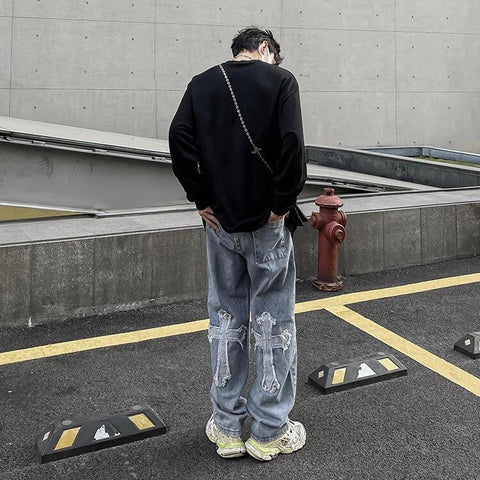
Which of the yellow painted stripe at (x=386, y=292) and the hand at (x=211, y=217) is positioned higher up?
the hand at (x=211, y=217)

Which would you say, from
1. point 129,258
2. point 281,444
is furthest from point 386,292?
point 281,444

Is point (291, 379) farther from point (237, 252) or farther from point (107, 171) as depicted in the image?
point (107, 171)

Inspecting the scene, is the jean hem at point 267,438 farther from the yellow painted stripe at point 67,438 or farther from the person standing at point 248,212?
the yellow painted stripe at point 67,438

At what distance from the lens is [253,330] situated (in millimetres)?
2602

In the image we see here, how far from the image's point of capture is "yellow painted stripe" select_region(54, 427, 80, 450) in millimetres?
2658

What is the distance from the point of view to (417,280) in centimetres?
561

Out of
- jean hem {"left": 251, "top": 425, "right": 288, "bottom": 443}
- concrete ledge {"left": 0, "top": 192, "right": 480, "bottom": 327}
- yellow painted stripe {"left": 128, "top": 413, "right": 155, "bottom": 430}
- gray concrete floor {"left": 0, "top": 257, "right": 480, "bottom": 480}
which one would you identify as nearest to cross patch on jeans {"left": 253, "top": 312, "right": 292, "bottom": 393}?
jean hem {"left": 251, "top": 425, "right": 288, "bottom": 443}

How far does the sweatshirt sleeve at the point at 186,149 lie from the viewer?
2.42 m

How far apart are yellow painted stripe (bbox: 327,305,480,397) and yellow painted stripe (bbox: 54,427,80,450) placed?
2220mm

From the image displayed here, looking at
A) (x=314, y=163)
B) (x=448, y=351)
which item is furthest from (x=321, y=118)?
(x=448, y=351)

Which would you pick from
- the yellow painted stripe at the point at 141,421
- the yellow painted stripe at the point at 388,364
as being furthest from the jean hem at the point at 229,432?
the yellow painted stripe at the point at 388,364

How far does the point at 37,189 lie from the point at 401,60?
10.4 meters

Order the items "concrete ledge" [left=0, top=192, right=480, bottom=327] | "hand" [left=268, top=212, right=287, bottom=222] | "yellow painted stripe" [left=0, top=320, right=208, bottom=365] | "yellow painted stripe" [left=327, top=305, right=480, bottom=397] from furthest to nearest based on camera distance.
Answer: "concrete ledge" [left=0, top=192, right=480, bottom=327] < "yellow painted stripe" [left=0, top=320, right=208, bottom=365] < "yellow painted stripe" [left=327, top=305, right=480, bottom=397] < "hand" [left=268, top=212, right=287, bottom=222]

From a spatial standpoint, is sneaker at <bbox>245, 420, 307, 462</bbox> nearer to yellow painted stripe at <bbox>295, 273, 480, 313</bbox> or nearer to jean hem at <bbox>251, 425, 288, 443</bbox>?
jean hem at <bbox>251, 425, 288, 443</bbox>
